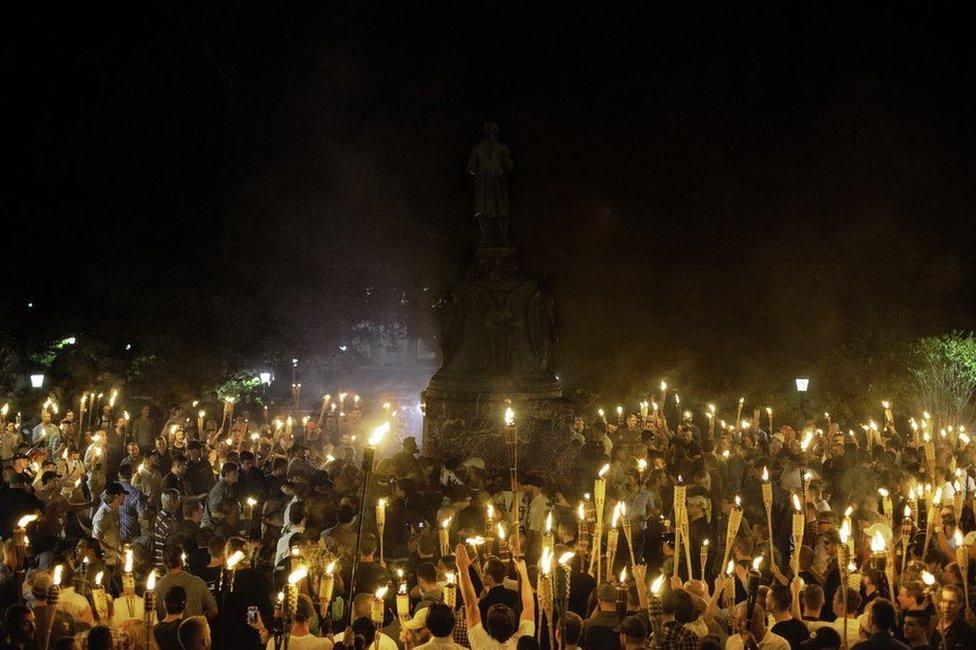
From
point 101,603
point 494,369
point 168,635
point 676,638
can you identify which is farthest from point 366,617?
point 494,369

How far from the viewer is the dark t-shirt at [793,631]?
20.6 ft

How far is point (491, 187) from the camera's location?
697 inches

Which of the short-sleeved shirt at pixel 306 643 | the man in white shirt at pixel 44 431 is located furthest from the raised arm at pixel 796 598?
the man in white shirt at pixel 44 431

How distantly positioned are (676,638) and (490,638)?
4.04ft

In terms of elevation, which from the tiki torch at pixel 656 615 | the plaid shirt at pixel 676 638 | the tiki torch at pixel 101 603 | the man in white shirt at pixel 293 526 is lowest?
the plaid shirt at pixel 676 638

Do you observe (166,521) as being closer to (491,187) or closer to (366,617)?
(366,617)

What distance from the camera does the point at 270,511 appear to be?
33.0ft

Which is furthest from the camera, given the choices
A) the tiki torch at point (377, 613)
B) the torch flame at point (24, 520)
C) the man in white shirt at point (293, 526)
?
the man in white shirt at point (293, 526)

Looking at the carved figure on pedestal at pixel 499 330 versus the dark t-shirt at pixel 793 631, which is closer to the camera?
the dark t-shirt at pixel 793 631

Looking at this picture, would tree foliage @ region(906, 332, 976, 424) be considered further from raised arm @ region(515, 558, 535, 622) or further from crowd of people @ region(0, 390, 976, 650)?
raised arm @ region(515, 558, 535, 622)

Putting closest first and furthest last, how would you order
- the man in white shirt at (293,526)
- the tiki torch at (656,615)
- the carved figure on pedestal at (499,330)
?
1. the tiki torch at (656,615)
2. the man in white shirt at (293,526)
3. the carved figure on pedestal at (499,330)

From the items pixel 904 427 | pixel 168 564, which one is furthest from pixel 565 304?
pixel 168 564

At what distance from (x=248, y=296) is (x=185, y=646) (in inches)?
938

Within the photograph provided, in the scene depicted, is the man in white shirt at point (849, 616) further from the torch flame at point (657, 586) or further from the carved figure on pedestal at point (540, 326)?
the carved figure on pedestal at point (540, 326)
